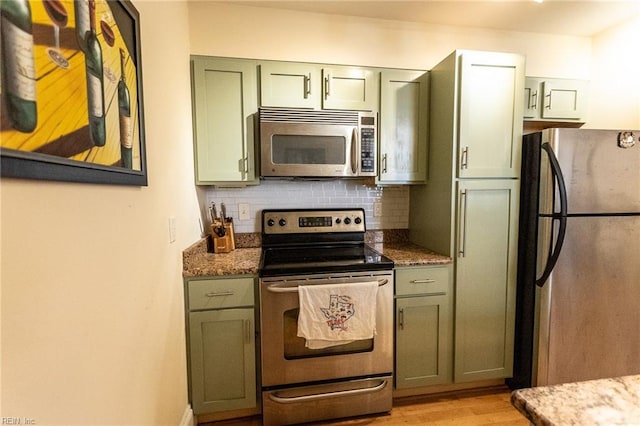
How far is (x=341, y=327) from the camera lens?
167cm

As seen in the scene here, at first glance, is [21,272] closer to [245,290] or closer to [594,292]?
[245,290]

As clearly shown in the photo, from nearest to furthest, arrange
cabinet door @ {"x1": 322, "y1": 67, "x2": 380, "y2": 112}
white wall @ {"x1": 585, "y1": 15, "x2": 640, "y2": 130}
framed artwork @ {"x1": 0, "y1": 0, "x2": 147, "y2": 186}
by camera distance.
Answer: framed artwork @ {"x1": 0, "y1": 0, "x2": 147, "y2": 186} → cabinet door @ {"x1": 322, "y1": 67, "x2": 380, "y2": 112} → white wall @ {"x1": 585, "y1": 15, "x2": 640, "y2": 130}

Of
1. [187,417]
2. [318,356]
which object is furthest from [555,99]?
[187,417]

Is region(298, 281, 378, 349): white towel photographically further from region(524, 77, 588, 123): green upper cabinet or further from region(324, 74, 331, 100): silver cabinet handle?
region(524, 77, 588, 123): green upper cabinet

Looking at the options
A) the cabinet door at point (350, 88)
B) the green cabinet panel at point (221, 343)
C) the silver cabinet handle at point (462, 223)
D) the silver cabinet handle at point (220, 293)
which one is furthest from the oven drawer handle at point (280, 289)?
the cabinet door at point (350, 88)

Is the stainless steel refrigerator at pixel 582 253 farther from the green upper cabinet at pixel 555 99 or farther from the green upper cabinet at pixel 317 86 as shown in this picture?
the green upper cabinet at pixel 317 86

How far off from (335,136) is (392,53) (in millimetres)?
859

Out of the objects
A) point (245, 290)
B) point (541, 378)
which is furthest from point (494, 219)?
point (245, 290)

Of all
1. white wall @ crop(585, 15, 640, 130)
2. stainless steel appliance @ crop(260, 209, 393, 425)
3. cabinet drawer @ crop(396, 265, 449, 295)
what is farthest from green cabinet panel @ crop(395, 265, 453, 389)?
white wall @ crop(585, 15, 640, 130)

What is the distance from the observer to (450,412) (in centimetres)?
187

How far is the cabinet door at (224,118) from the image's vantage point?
1.89 m

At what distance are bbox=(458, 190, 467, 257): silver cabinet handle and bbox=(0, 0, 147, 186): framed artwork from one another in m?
1.76

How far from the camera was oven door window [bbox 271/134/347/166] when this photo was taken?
6.29 feet

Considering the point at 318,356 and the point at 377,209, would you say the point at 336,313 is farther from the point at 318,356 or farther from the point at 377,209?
the point at 377,209
